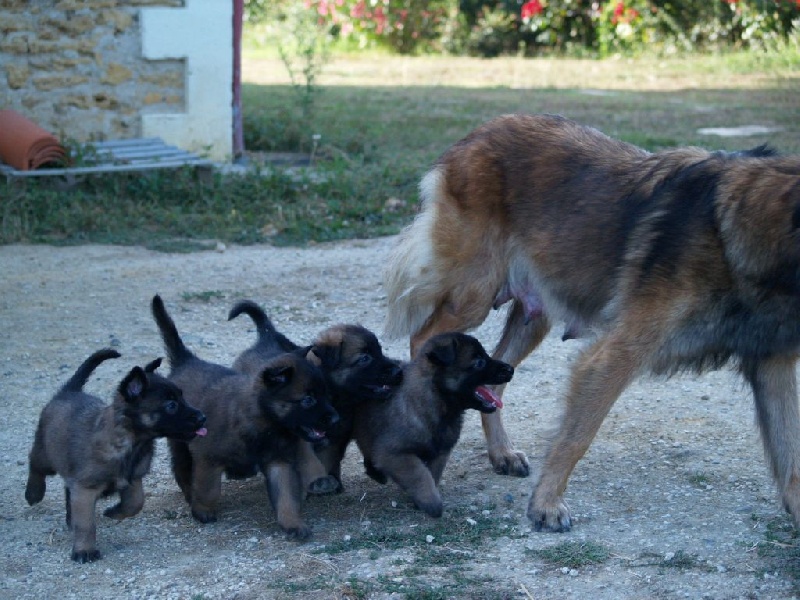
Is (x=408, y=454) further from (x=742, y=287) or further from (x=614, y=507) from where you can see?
(x=742, y=287)

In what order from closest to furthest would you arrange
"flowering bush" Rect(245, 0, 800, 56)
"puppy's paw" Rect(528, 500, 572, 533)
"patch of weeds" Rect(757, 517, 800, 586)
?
1. "patch of weeds" Rect(757, 517, 800, 586)
2. "puppy's paw" Rect(528, 500, 572, 533)
3. "flowering bush" Rect(245, 0, 800, 56)

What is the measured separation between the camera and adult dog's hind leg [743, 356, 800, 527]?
4922 mm

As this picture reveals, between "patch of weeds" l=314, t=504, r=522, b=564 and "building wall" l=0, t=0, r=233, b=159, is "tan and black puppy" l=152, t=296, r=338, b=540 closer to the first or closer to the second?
"patch of weeds" l=314, t=504, r=522, b=564

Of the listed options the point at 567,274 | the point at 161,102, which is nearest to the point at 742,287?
the point at 567,274

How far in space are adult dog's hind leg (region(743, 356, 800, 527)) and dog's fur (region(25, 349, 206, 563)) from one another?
98.2 inches

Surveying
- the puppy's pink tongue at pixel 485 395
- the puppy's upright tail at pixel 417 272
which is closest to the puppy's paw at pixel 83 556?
the puppy's pink tongue at pixel 485 395

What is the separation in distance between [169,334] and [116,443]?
2.82 ft

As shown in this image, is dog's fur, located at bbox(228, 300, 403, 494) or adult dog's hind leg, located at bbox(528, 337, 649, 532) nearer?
adult dog's hind leg, located at bbox(528, 337, 649, 532)

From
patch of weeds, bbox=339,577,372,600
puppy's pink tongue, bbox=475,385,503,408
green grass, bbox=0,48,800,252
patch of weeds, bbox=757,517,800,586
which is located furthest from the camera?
green grass, bbox=0,48,800,252

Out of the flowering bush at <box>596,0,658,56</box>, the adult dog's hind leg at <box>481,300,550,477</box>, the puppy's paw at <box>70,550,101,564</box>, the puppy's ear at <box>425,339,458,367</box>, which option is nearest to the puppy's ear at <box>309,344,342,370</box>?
the puppy's ear at <box>425,339,458,367</box>

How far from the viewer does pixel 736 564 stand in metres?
4.45

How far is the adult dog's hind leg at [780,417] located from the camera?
4922 millimetres

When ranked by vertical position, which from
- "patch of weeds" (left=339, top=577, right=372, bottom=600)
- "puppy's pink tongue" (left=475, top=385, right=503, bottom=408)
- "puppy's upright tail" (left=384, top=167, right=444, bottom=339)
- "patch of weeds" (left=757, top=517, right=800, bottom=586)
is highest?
"puppy's upright tail" (left=384, top=167, right=444, bottom=339)

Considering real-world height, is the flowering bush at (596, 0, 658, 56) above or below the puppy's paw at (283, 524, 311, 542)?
above
